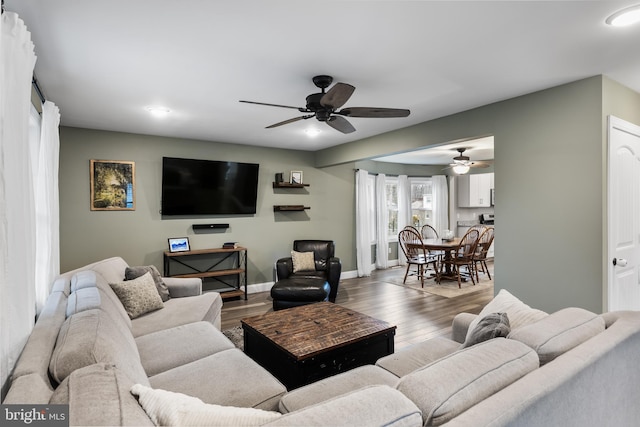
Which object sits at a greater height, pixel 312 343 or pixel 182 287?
pixel 182 287

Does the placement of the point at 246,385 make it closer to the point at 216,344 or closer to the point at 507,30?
the point at 216,344

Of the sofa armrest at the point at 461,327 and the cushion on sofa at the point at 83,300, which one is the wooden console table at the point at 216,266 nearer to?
the cushion on sofa at the point at 83,300

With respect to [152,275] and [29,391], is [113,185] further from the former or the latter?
[29,391]

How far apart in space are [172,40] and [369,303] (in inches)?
158

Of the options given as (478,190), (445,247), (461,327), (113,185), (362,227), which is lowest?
(461,327)

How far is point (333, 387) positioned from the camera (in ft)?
5.29

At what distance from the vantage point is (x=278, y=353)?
91.4 inches

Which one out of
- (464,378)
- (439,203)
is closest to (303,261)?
(464,378)

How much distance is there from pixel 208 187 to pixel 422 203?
18.3ft

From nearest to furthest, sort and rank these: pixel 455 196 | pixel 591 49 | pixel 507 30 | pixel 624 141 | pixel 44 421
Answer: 1. pixel 44 421
2. pixel 507 30
3. pixel 591 49
4. pixel 624 141
5. pixel 455 196

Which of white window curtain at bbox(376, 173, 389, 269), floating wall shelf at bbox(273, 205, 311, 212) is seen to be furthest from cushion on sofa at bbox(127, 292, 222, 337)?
white window curtain at bbox(376, 173, 389, 269)

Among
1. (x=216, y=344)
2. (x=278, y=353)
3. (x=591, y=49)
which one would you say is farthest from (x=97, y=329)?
(x=591, y=49)

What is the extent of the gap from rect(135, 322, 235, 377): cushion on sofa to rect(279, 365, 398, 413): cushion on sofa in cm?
83

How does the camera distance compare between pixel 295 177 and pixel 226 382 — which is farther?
pixel 295 177
